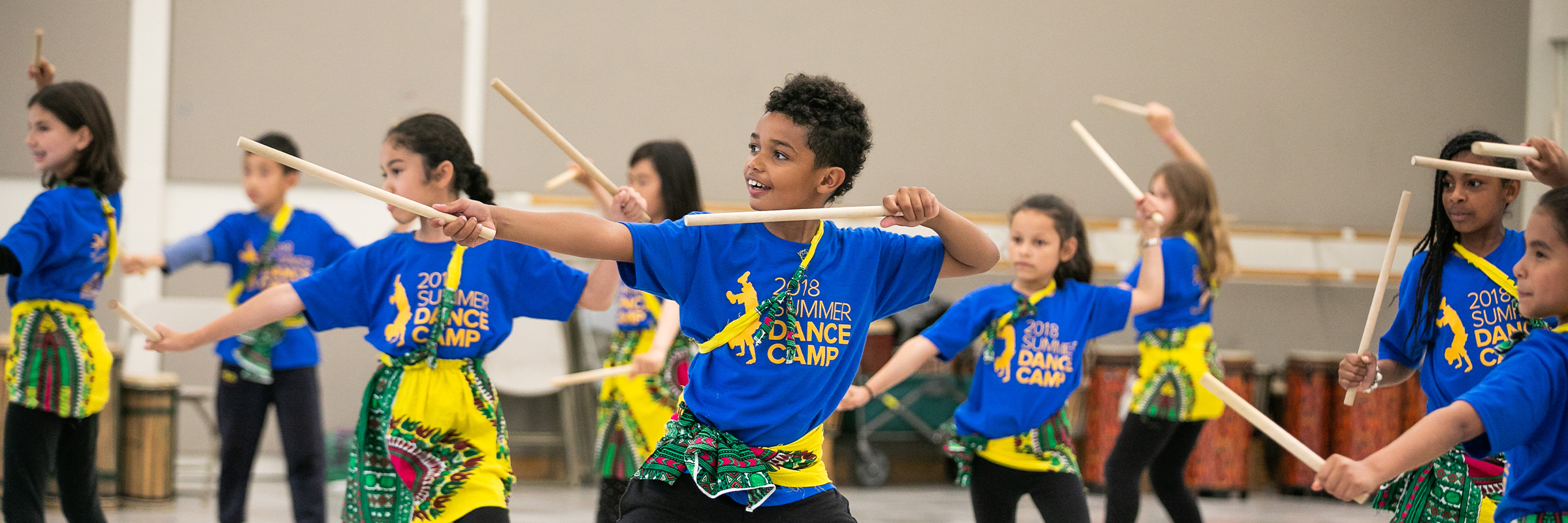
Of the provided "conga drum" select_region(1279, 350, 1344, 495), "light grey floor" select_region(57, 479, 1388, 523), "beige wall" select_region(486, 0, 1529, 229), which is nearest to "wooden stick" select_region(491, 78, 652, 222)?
"light grey floor" select_region(57, 479, 1388, 523)

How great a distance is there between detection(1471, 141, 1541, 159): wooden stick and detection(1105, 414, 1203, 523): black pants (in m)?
1.81

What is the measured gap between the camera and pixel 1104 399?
262 inches

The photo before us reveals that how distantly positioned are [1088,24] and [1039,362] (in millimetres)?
4617

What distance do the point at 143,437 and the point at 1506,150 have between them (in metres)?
5.20

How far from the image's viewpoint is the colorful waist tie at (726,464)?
196cm

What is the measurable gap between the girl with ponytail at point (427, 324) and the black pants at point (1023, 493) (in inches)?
45.9

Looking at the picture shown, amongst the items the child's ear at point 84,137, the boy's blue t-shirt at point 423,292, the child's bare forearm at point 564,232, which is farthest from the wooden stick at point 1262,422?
the child's ear at point 84,137

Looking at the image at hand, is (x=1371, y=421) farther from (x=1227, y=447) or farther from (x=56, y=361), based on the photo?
(x=56, y=361)

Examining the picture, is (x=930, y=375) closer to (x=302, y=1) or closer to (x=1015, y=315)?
(x=1015, y=315)

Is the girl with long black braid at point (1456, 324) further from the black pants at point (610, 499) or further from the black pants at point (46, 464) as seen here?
the black pants at point (46, 464)

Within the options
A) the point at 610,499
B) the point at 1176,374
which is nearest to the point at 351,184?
the point at 610,499

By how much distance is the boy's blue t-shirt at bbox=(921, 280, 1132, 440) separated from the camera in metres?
3.22

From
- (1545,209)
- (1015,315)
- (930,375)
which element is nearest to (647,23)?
(930,375)

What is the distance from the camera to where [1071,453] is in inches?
131
